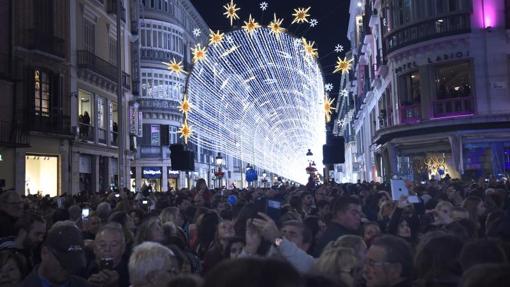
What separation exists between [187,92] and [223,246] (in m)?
17.9

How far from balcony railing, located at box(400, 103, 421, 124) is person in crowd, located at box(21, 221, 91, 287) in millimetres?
27635

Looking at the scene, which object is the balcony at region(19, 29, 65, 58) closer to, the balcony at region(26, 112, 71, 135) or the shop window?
the balcony at region(26, 112, 71, 135)

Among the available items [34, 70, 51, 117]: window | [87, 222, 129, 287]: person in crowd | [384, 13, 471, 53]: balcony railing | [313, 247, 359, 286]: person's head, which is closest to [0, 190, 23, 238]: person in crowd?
[87, 222, 129, 287]: person in crowd

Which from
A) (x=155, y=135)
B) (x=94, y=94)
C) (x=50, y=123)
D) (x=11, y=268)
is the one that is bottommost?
(x=11, y=268)

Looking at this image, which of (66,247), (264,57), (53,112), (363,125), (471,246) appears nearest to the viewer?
(471,246)

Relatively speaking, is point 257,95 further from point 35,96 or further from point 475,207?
point 475,207

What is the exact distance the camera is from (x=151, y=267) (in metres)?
5.07

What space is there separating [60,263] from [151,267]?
100 centimetres

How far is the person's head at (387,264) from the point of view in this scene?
5.08m

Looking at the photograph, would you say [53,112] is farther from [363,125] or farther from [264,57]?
[363,125]

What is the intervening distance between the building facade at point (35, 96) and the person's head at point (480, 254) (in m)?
24.2

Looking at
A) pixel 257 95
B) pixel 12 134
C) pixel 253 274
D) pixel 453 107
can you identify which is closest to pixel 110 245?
pixel 253 274

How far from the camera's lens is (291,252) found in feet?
20.2

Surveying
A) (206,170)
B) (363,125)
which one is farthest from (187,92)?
(206,170)
